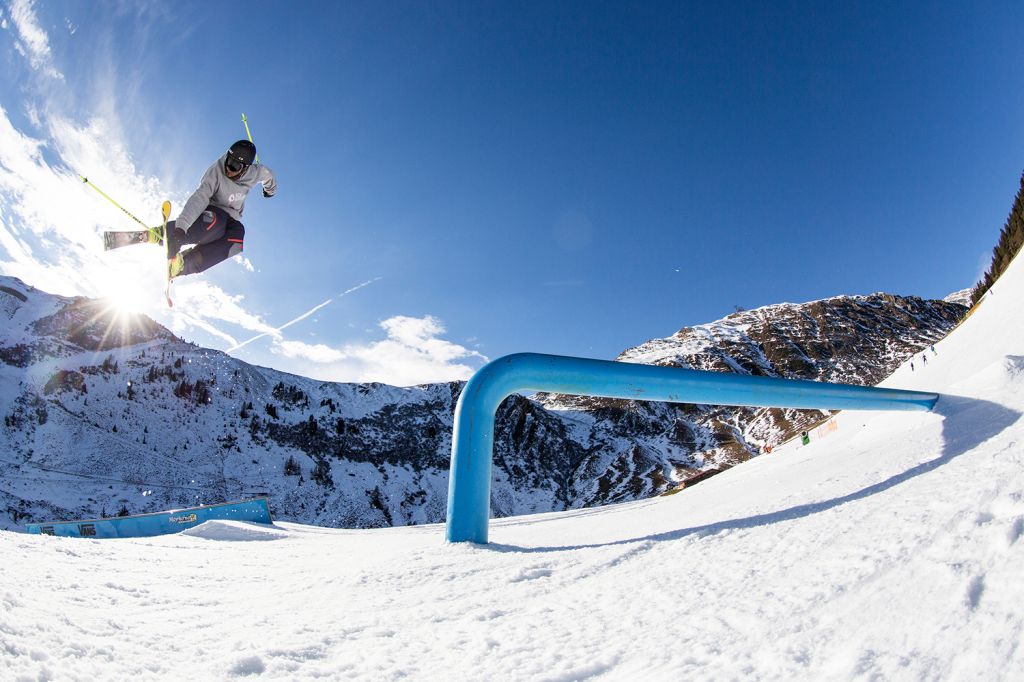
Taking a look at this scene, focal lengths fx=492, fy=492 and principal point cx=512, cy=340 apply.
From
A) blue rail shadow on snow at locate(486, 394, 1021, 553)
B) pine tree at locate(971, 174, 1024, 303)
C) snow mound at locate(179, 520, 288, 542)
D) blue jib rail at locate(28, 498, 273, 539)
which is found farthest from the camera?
blue jib rail at locate(28, 498, 273, 539)

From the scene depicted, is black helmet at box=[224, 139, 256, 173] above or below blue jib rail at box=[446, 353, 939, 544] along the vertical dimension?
above

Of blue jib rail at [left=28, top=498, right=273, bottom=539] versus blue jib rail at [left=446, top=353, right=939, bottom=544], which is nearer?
blue jib rail at [left=446, top=353, right=939, bottom=544]

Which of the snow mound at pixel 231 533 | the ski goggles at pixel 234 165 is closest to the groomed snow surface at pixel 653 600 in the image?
the ski goggles at pixel 234 165

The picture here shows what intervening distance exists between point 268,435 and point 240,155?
52.8 metres

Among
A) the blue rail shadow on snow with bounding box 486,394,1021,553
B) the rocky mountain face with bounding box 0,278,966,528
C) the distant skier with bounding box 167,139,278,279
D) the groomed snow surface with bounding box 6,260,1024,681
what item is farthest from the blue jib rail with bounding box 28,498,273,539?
the blue rail shadow on snow with bounding box 486,394,1021,553

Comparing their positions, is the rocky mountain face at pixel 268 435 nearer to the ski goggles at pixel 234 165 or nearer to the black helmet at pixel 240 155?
the ski goggles at pixel 234 165

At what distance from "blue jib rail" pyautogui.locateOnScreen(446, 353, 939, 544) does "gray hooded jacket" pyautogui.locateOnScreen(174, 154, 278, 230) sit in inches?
186

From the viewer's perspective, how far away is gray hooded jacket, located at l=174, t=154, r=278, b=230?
6543 mm

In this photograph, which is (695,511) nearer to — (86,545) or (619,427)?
(86,545)

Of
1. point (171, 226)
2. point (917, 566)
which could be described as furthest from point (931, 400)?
point (171, 226)

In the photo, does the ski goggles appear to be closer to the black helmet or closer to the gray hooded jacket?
the black helmet

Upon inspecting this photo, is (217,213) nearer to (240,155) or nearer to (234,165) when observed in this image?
(234,165)

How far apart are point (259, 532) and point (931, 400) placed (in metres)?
11.2

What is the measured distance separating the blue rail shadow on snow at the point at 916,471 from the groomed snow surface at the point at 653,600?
3 cm
